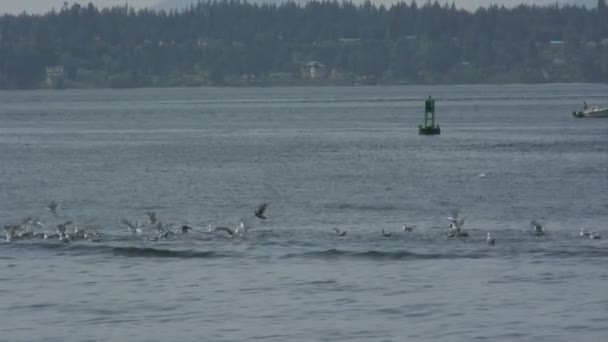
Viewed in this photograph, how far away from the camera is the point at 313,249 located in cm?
4328

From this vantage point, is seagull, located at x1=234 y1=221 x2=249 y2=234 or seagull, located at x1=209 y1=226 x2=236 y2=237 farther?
seagull, located at x1=234 y1=221 x2=249 y2=234

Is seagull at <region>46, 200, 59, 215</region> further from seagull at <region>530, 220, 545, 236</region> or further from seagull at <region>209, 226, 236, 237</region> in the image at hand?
seagull at <region>530, 220, 545, 236</region>

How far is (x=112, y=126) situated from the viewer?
142m

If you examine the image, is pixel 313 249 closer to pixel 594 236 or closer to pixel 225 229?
pixel 225 229

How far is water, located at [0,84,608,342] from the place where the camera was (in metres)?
33.0

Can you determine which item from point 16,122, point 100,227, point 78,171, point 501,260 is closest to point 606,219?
point 501,260

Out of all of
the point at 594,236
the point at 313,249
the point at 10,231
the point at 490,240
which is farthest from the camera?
the point at 10,231

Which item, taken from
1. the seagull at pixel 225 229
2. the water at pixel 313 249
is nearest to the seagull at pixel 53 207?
the water at pixel 313 249

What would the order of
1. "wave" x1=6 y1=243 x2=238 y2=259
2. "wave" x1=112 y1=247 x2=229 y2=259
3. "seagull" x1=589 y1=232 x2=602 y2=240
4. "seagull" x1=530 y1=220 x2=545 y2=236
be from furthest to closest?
1. "seagull" x1=530 y1=220 x2=545 y2=236
2. "seagull" x1=589 y1=232 x2=602 y2=240
3. "wave" x1=6 y1=243 x2=238 y2=259
4. "wave" x1=112 y1=247 x2=229 y2=259

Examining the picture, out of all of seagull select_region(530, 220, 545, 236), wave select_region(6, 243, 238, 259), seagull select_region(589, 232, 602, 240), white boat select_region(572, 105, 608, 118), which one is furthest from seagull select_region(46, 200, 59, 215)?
white boat select_region(572, 105, 608, 118)

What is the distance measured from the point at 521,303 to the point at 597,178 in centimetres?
3433

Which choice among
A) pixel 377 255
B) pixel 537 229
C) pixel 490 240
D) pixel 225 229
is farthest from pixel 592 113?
pixel 377 255

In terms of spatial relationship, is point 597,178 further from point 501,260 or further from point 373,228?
point 501,260

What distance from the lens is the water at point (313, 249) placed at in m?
33.0
